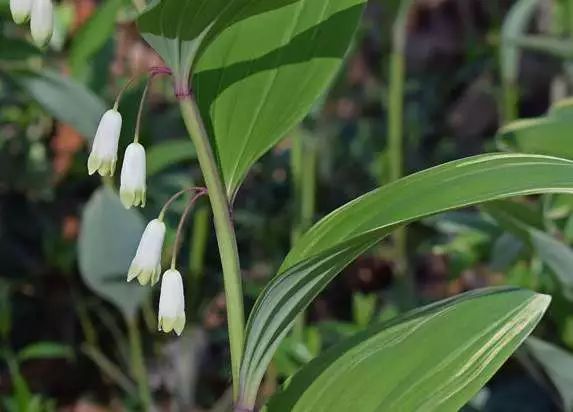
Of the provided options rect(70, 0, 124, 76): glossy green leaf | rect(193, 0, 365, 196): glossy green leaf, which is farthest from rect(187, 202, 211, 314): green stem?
rect(193, 0, 365, 196): glossy green leaf

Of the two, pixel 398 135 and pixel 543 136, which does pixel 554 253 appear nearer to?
pixel 543 136

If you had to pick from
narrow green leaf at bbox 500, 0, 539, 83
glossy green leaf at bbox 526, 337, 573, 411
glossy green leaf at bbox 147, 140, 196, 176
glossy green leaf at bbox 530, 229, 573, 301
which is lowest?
glossy green leaf at bbox 526, 337, 573, 411

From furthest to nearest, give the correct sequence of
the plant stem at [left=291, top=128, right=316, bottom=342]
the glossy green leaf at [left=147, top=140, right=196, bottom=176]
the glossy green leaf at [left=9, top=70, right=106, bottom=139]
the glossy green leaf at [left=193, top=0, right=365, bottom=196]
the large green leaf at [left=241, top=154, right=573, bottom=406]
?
the plant stem at [left=291, top=128, right=316, bottom=342] → the glossy green leaf at [left=147, top=140, right=196, bottom=176] → the glossy green leaf at [left=9, top=70, right=106, bottom=139] → the glossy green leaf at [left=193, top=0, right=365, bottom=196] → the large green leaf at [left=241, top=154, right=573, bottom=406]

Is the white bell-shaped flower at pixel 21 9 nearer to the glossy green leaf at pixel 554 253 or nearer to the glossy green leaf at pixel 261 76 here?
the glossy green leaf at pixel 261 76

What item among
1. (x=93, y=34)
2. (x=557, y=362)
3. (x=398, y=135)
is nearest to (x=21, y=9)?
(x=557, y=362)

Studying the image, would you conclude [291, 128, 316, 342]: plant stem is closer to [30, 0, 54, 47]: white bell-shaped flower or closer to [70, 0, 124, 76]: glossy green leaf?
[70, 0, 124, 76]: glossy green leaf

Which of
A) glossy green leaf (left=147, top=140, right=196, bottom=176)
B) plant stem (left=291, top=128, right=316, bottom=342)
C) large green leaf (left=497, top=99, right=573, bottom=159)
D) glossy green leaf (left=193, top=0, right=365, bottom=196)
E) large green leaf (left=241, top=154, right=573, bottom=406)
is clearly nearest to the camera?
large green leaf (left=241, top=154, right=573, bottom=406)

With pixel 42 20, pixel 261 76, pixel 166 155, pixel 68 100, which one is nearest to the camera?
pixel 42 20
